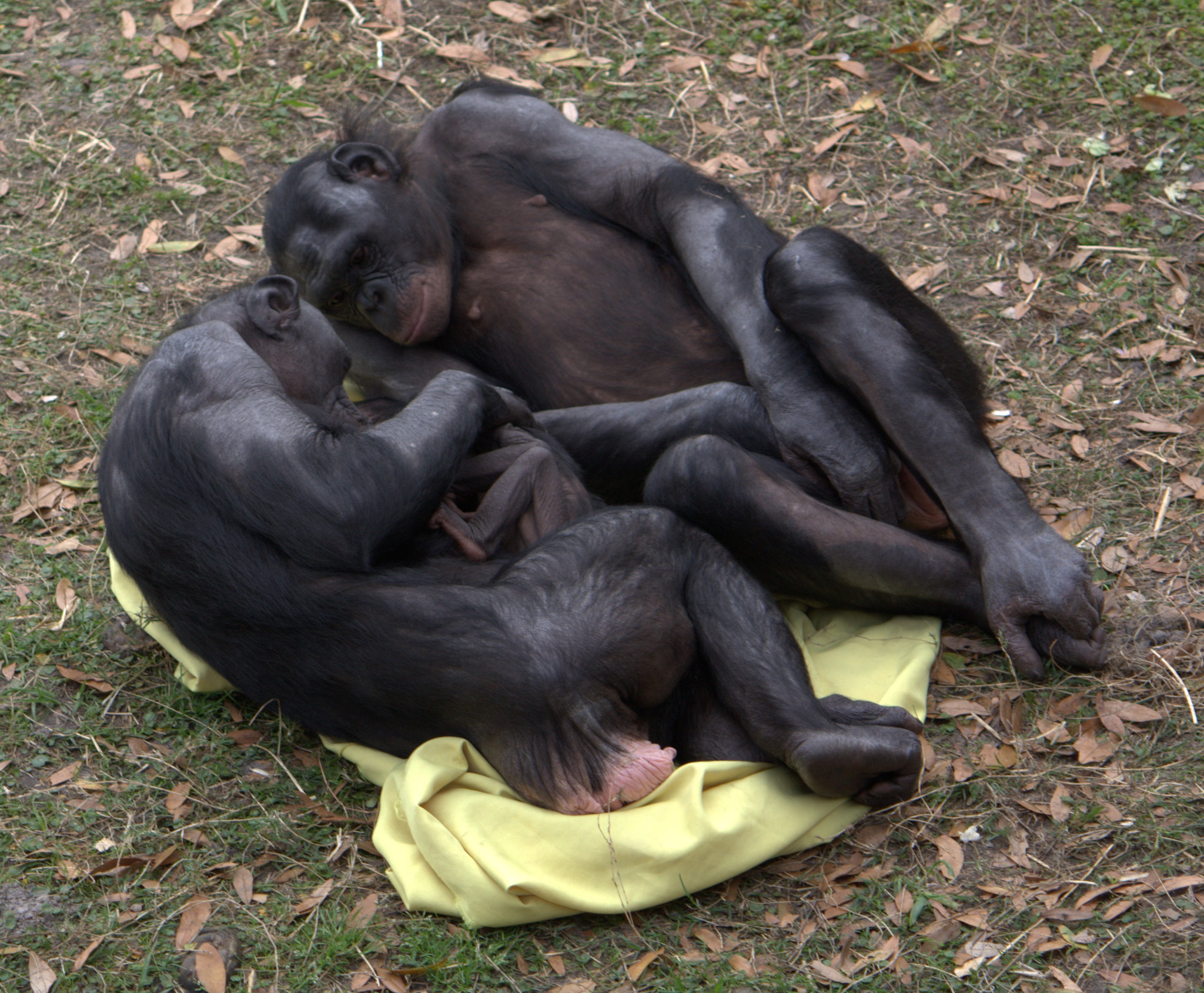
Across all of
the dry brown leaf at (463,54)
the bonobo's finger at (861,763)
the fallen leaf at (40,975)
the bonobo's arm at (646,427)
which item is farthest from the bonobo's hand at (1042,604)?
the dry brown leaf at (463,54)

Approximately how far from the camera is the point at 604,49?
20.3 ft

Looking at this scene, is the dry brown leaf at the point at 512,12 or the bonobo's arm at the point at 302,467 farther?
the dry brown leaf at the point at 512,12

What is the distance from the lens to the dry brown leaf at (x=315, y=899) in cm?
321

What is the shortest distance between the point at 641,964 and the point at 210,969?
105cm

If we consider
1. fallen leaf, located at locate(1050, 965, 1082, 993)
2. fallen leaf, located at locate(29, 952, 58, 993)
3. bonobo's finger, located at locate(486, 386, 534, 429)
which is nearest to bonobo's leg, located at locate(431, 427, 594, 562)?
bonobo's finger, located at locate(486, 386, 534, 429)

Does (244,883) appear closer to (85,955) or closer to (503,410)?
(85,955)

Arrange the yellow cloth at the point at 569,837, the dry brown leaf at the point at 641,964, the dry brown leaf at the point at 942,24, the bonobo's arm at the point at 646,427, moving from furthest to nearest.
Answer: the dry brown leaf at the point at 942,24 → the bonobo's arm at the point at 646,427 → the yellow cloth at the point at 569,837 → the dry brown leaf at the point at 641,964

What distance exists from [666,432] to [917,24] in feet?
10.1

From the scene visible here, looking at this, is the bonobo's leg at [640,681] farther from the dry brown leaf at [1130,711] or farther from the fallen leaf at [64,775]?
the fallen leaf at [64,775]

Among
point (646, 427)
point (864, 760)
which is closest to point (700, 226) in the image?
point (646, 427)

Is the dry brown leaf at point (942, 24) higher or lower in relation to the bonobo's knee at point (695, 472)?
higher

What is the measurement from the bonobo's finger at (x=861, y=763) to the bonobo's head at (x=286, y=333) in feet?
5.66

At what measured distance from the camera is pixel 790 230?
5.43m

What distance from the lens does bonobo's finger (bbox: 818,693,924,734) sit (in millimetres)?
3299
